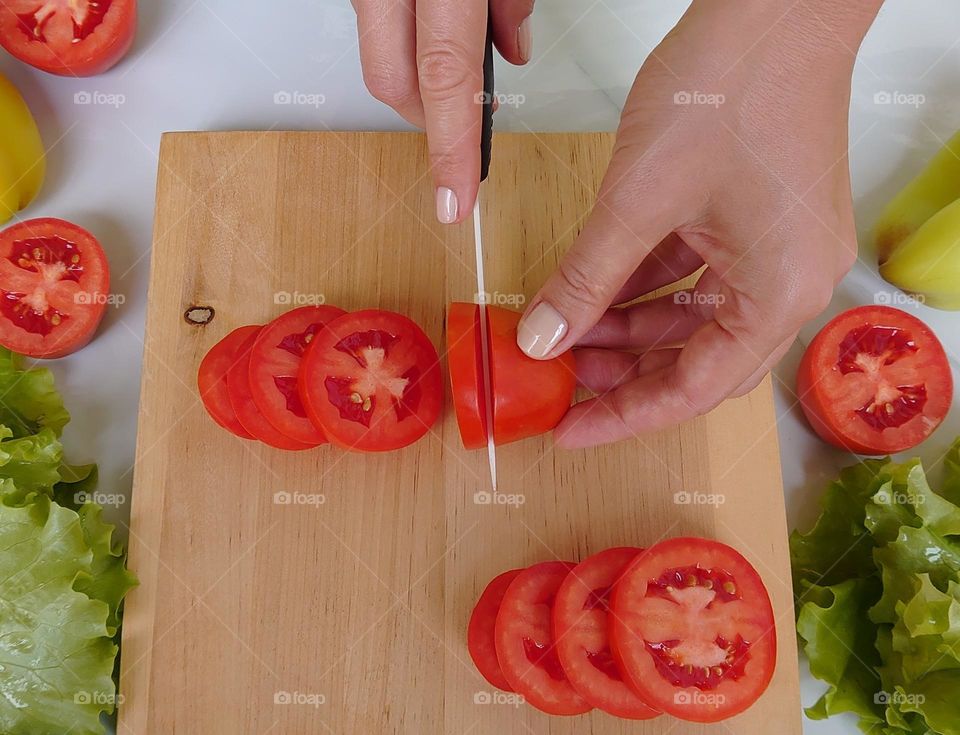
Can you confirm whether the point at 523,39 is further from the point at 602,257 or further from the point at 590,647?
the point at 590,647

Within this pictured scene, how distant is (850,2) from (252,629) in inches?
59.2

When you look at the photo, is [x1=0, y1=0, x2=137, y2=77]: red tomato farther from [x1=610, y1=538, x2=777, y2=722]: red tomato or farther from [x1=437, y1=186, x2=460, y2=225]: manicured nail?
[x1=610, y1=538, x2=777, y2=722]: red tomato

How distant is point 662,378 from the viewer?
1.48m

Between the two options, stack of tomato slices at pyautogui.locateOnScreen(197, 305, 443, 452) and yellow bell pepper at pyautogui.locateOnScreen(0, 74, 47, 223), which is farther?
yellow bell pepper at pyautogui.locateOnScreen(0, 74, 47, 223)

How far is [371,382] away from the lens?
151cm

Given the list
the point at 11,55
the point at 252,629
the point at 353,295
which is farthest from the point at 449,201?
the point at 11,55

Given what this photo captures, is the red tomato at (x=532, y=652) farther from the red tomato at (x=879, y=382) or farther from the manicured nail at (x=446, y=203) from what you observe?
the red tomato at (x=879, y=382)

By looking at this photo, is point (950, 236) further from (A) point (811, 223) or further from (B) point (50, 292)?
(B) point (50, 292)

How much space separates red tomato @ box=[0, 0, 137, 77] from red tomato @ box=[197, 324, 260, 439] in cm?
87

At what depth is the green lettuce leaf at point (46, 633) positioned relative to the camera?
1433mm

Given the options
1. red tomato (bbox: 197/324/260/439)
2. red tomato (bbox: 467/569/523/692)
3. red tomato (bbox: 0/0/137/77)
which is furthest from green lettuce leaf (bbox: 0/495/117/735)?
red tomato (bbox: 0/0/137/77)

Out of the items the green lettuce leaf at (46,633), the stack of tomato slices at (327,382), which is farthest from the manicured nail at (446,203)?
the green lettuce leaf at (46,633)

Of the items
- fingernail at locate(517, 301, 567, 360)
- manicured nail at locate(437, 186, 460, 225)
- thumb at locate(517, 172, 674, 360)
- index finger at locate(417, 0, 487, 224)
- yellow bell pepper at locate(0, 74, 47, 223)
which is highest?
yellow bell pepper at locate(0, 74, 47, 223)

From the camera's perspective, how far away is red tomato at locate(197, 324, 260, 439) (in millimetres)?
1557
